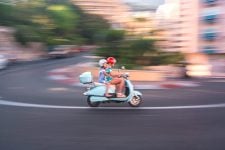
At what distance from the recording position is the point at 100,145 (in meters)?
5.64

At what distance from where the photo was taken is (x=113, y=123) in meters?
7.10

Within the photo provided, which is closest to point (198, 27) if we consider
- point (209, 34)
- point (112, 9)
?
point (209, 34)

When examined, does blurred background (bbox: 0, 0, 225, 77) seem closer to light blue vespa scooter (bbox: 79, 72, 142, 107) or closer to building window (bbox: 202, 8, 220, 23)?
building window (bbox: 202, 8, 220, 23)

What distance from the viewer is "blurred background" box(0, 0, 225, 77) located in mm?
16906

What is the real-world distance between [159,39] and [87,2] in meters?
9.26

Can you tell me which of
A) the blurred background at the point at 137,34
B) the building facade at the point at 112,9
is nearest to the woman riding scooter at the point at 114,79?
the blurred background at the point at 137,34

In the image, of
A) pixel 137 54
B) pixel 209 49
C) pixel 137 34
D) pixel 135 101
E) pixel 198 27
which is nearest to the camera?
pixel 135 101

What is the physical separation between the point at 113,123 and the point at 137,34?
10.7m

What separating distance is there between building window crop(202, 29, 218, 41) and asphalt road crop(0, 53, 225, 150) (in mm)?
10724

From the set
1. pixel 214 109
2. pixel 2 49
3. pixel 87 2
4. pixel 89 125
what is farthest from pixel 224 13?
pixel 2 49

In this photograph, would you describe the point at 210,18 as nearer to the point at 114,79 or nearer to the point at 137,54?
the point at 137,54

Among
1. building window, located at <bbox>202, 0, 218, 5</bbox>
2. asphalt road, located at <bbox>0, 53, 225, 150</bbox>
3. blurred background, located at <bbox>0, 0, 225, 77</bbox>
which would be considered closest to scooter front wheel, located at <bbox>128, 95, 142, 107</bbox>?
asphalt road, located at <bbox>0, 53, 225, 150</bbox>

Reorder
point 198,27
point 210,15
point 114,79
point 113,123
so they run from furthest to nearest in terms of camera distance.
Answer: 1. point 198,27
2. point 210,15
3. point 114,79
4. point 113,123

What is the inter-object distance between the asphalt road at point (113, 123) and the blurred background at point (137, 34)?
6104mm
